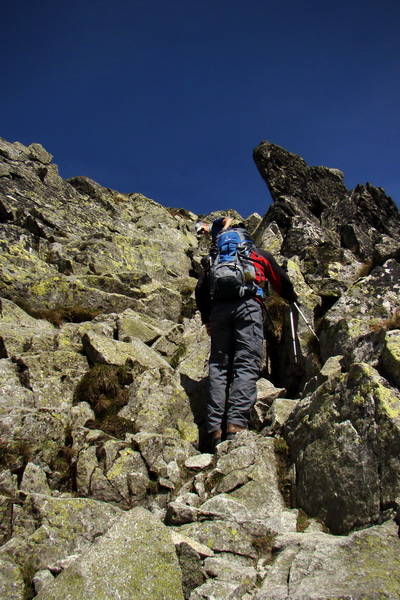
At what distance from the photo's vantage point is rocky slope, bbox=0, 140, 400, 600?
179 inches

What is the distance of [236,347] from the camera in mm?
9867

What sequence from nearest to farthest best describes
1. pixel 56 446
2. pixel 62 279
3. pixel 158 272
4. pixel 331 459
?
pixel 331 459 → pixel 56 446 → pixel 62 279 → pixel 158 272

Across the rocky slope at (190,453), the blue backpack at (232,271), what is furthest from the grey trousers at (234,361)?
the rocky slope at (190,453)

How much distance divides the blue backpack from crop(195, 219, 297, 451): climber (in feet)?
0.19

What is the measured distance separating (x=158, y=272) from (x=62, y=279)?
7.51 m

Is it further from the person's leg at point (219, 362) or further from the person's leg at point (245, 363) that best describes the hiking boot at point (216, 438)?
the person's leg at point (245, 363)

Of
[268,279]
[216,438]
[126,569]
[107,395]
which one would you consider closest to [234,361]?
[216,438]

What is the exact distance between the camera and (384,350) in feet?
24.1

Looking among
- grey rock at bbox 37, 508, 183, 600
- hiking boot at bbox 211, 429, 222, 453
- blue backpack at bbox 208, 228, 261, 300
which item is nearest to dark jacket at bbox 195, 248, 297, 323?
blue backpack at bbox 208, 228, 261, 300

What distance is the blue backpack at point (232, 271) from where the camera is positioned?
991 centimetres

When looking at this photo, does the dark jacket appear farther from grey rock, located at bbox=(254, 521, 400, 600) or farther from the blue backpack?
grey rock, located at bbox=(254, 521, 400, 600)

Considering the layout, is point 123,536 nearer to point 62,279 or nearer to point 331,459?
point 331,459

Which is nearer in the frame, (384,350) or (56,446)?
(384,350)

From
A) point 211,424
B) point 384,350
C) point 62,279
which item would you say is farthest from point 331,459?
point 62,279
